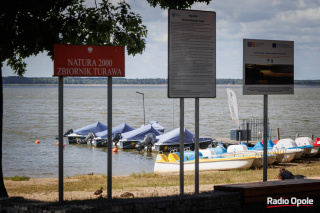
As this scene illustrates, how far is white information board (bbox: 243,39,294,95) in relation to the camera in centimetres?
992

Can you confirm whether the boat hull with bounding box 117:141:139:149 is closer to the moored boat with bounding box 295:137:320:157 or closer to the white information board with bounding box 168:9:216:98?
the moored boat with bounding box 295:137:320:157

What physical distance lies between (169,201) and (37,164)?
111 ft

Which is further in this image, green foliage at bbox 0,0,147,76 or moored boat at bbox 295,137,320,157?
moored boat at bbox 295,137,320,157

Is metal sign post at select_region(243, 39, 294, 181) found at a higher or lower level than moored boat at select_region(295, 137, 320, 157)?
higher

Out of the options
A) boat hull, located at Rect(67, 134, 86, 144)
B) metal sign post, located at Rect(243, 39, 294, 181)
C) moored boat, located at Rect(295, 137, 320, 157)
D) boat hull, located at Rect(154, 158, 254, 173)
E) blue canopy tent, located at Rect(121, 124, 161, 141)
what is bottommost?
boat hull, located at Rect(67, 134, 86, 144)

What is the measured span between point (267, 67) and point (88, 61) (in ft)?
12.5

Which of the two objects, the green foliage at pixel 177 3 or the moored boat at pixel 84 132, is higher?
the green foliage at pixel 177 3

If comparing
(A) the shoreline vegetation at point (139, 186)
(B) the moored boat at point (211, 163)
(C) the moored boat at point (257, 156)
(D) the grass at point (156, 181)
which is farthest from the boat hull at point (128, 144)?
(D) the grass at point (156, 181)

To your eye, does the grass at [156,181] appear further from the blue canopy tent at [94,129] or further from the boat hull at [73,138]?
the boat hull at [73,138]

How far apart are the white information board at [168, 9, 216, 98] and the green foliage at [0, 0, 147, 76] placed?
4.94 meters

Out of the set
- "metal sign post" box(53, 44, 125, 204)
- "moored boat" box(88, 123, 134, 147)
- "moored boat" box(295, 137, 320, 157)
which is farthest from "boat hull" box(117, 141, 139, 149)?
"metal sign post" box(53, 44, 125, 204)

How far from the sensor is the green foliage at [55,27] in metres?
12.1

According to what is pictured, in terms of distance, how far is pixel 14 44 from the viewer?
40.9 feet

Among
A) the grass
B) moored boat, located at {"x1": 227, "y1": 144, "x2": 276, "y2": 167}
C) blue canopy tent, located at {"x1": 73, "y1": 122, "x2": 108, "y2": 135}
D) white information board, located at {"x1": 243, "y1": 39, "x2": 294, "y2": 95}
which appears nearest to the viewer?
white information board, located at {"x1": 243, "y1": 39, "x2": 294, "y2": 95}
